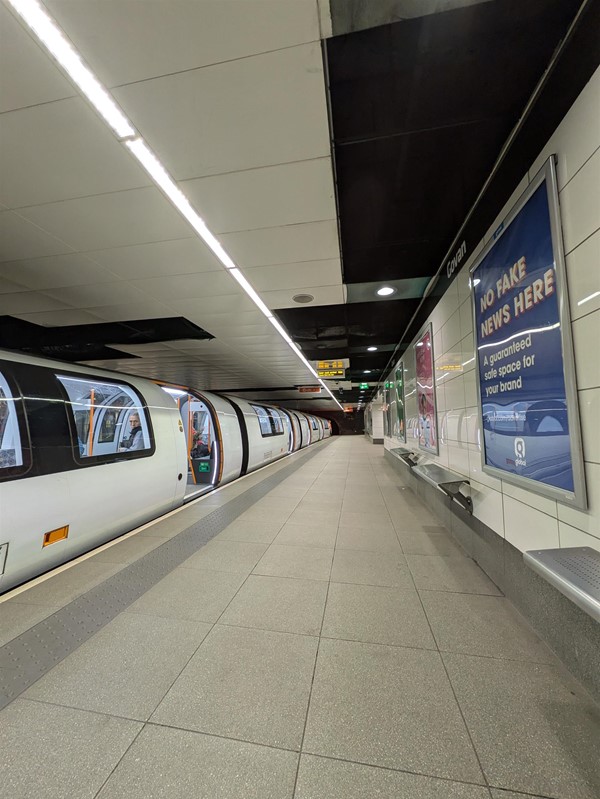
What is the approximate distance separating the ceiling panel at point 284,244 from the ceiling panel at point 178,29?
1.25 m

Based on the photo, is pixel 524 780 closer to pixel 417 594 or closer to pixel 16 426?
pixel 417 594

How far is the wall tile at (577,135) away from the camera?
1235 millimetres

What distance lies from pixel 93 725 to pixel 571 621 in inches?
81.3

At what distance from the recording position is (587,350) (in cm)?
130

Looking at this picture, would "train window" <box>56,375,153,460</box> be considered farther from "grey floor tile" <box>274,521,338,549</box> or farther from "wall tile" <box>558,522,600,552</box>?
"wall tile" <box>558,522,600,552</box>

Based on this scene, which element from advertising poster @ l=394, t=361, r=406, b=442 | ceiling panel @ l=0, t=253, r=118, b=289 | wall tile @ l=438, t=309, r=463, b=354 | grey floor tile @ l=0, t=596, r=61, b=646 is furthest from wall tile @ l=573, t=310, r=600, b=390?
advertising poster @ l=394, t=361, r=406, b=442

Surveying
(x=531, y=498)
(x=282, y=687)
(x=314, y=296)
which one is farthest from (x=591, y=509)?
(x=314, y=296)

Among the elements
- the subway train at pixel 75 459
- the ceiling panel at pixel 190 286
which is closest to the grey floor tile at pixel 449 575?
the subway train at pixel 75 459

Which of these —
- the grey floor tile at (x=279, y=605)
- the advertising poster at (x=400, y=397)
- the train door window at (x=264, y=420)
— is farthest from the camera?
the train door window at (x=264, y=420)

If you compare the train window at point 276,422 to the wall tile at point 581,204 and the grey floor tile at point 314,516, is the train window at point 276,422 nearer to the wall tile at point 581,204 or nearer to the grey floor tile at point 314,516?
the grey floor tile at point 314,516

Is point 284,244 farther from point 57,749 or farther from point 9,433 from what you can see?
point 57,749

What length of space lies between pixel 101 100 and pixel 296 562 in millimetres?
3183

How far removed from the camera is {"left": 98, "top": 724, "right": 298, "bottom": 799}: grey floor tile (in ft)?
3.23

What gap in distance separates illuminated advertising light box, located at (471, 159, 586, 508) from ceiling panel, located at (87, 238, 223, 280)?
95.4 inches
